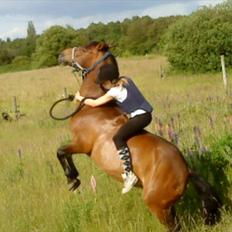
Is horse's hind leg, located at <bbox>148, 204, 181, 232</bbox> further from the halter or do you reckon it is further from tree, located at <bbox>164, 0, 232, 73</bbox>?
tree, located at <bbox>164, 0, 232, 73</bbox>

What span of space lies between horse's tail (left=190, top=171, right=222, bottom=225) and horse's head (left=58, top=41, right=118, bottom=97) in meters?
1.41

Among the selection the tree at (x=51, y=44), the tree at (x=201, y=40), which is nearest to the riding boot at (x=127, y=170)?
the tree at (x=201, y=40)

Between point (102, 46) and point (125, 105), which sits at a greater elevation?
point (102, 46)

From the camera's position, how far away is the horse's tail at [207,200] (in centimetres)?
511

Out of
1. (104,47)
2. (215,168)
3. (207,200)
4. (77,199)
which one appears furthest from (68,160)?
(215,168)

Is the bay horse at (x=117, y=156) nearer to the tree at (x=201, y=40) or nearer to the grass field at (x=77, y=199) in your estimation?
the grass field at (x=77, y=199)

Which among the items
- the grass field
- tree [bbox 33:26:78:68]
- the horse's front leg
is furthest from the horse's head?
tree [bbox 33:26:78:68]

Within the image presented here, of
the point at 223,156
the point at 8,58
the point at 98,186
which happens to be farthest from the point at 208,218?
the point at 8,58

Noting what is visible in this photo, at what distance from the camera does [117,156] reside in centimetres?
503

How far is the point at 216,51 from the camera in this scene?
116 ft

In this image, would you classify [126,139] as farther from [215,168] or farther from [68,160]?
[215,168]

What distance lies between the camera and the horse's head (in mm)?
5688

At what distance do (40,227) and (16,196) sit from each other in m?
1.56

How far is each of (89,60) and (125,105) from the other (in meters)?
0.82
